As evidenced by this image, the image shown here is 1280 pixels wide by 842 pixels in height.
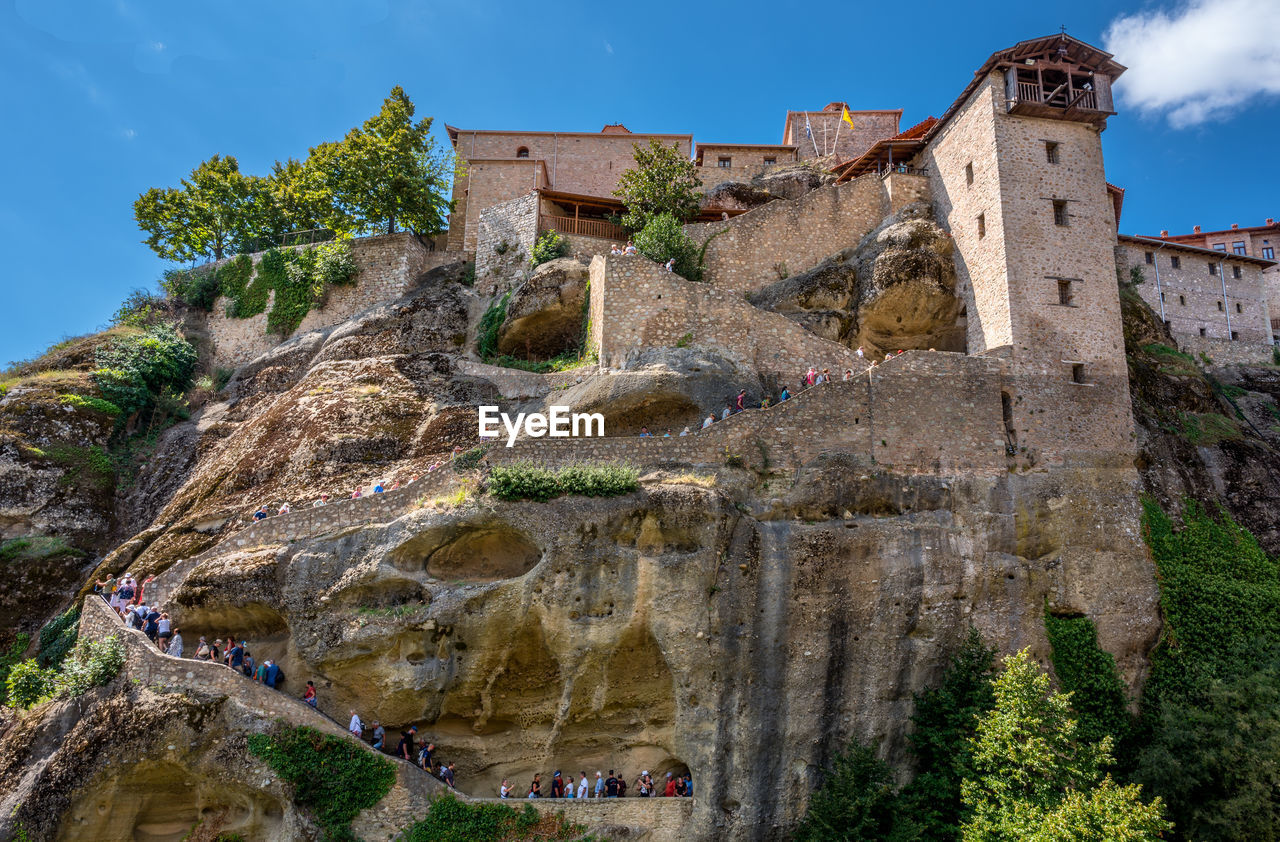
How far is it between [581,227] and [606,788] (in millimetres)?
19604

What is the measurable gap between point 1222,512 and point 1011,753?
10.8 m

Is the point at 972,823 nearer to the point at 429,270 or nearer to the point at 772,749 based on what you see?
the point at 772,749

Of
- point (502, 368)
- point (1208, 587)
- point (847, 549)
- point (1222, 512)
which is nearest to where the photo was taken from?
point (847, 549)

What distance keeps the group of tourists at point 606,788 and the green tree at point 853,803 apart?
268cm

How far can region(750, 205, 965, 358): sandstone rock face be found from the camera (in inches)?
1009

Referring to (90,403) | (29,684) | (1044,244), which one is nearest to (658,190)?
(1044,244)

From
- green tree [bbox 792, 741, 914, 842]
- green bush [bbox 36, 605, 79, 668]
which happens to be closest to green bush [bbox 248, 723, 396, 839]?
green bush [bbox 36, 605, 79, 668]

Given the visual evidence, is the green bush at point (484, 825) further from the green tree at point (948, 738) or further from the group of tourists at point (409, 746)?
the green tree at point (948, 738)

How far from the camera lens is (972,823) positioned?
55.9 feet

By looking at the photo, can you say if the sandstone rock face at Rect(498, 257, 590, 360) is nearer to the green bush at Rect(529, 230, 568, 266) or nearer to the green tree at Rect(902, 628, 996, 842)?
the green bush at Rect(529, 230, 568, 266)

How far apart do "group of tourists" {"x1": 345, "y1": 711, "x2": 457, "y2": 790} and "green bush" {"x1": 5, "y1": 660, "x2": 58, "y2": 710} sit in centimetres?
676

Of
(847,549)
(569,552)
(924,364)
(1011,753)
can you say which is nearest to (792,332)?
→ (924,364)

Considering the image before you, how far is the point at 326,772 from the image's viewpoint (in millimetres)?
16312

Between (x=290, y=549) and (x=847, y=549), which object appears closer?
(x=290, y=549)
